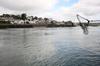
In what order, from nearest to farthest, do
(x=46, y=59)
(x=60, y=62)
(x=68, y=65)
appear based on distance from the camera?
(x=68, y=65)
(x=60, y=62)
(x=46, y=59)

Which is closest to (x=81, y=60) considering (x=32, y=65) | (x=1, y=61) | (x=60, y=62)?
(x=60, y=62)

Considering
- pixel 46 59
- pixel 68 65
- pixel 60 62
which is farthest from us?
pixel 46 59

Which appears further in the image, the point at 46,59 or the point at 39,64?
the point at 46,59

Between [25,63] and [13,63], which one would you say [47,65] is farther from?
[13,63]

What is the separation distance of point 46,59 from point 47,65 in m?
3.29

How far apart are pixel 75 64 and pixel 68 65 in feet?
3.71

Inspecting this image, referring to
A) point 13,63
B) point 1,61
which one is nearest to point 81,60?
point 13,63

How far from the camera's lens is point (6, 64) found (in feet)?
78.7

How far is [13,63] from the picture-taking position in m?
24.5

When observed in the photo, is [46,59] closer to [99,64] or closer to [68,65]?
[68,65]

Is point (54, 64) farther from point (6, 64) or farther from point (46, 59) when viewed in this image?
point (6, 64)

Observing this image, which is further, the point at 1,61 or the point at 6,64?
the point at 1,61

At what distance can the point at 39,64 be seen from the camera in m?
24.0

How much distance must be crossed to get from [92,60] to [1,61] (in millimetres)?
13688
